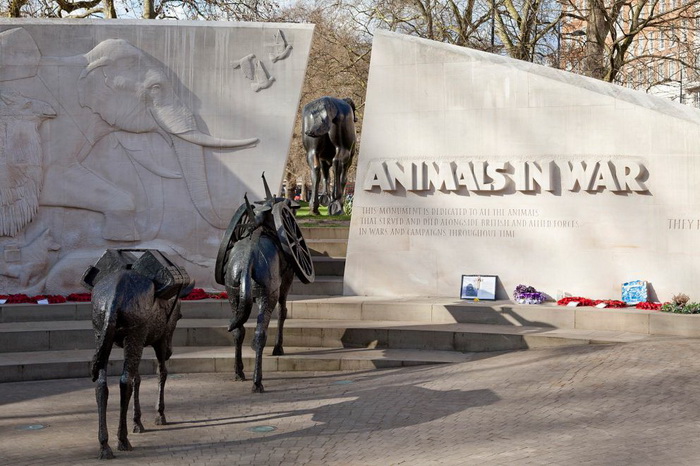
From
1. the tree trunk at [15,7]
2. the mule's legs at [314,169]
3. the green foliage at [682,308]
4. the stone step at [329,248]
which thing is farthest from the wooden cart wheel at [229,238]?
the tree trunk at [15,7]

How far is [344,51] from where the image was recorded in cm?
3362

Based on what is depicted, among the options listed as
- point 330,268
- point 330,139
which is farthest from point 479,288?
point 330,139

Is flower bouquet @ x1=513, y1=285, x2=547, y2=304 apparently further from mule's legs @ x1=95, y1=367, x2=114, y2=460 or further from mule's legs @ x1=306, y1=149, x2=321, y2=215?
mule's legs @ x1=95, y1=367, x2=114, y2=460

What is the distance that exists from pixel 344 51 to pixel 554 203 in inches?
821

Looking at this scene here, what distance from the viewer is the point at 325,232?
17.4m

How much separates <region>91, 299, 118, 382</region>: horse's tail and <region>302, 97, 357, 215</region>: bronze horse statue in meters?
9.73

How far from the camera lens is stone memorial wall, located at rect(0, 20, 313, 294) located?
14617 millimetres

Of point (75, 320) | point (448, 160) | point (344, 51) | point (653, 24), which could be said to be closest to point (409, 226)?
point (448, 160)

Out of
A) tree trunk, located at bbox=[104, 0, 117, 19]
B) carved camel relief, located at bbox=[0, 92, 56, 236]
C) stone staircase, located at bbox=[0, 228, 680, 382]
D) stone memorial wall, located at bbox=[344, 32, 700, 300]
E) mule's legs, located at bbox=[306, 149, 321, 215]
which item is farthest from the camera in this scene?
tree trunk, located at bbox=[104, 0, 117, 19]

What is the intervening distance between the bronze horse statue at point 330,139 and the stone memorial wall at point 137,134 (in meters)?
2.14

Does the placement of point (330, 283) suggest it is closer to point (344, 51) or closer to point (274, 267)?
point (274, 267)

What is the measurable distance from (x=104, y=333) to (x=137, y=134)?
7.96 m

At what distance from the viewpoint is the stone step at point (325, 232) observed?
1734 cm

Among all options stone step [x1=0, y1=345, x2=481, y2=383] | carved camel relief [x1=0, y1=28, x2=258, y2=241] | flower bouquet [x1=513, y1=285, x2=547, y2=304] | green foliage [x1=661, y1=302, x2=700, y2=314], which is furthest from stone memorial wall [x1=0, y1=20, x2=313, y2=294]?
green foliage [x1=661, y1=302, x2=700, y2=314]
